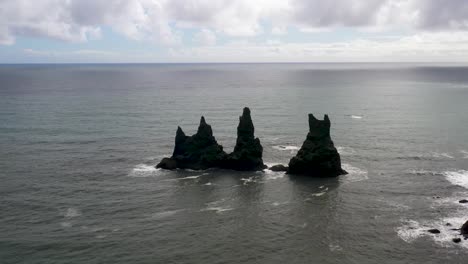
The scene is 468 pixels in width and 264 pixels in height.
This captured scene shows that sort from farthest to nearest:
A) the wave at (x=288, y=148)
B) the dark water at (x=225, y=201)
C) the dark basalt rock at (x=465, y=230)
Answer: the wave at (x=288, y=148) → the dark basalt rock at (x=465, y=230) → the dark water at (x=225, y=201)

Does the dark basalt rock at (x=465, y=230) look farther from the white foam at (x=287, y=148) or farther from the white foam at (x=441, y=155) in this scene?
the white foam at (x=287, y=148)

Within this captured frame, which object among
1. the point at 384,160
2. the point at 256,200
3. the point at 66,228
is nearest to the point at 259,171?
the point at 256,200

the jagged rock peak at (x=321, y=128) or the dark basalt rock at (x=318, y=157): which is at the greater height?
the jagged rock peak at (x=321, y=128)

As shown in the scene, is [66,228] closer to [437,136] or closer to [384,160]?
[384,160]

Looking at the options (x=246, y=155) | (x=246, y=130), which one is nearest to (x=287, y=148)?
(x=246, y=130)

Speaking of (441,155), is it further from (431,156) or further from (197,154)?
(197,154)

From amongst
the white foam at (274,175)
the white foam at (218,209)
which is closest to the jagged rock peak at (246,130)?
the white foam at (274,175)

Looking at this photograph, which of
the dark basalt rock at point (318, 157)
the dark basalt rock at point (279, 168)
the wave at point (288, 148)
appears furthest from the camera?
the wave at point (288, 148)
